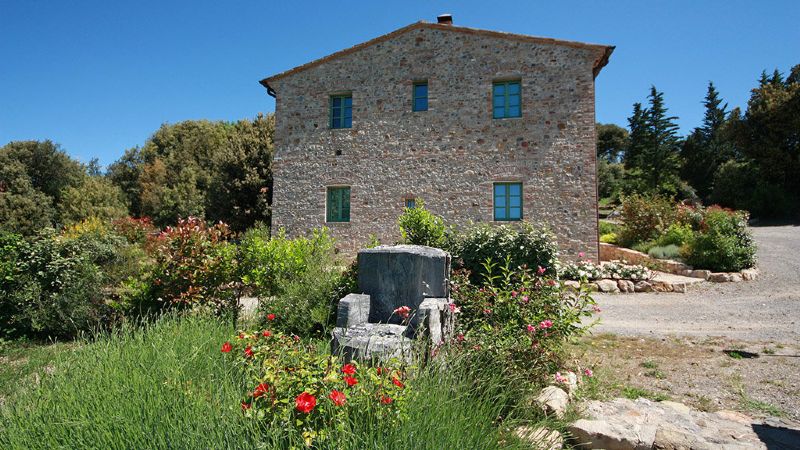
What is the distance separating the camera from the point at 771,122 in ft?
79.8

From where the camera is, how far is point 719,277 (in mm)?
10703

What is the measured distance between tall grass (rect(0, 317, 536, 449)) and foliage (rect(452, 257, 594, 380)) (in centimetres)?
64

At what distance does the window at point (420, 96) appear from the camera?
Result: 44.0 ft

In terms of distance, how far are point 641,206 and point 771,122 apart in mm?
17690

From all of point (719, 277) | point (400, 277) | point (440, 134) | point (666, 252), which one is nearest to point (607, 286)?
point (719, 277)

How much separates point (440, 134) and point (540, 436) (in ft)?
36.6

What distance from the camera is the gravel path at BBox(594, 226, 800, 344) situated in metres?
6.74

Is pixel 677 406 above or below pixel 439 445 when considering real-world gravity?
below

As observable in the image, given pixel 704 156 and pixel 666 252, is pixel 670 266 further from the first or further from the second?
pixel 704 156

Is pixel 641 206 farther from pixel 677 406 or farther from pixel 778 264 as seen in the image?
pixel 677 406

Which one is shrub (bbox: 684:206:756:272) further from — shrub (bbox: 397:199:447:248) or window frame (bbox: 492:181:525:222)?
shrub (bbox: 397:199:447:248)

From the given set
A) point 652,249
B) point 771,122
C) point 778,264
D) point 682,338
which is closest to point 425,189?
point 652,249

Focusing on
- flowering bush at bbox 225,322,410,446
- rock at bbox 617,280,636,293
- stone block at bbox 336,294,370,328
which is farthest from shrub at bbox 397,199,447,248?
rock at bbox 617,280,636,293

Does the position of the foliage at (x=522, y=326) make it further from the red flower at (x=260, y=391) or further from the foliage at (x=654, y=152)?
the foliage at (x=654, y=152)
